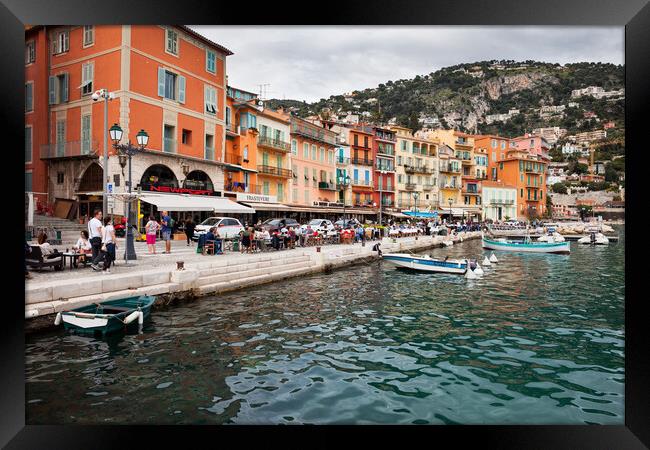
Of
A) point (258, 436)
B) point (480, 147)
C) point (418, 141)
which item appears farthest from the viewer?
point (480, 147)

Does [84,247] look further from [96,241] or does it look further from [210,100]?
[210,100]

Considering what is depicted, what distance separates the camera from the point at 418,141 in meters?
50.7

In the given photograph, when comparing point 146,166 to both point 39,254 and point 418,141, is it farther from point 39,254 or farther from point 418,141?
point 418,141

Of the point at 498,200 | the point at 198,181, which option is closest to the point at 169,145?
the point at 198,181

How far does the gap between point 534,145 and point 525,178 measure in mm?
12191

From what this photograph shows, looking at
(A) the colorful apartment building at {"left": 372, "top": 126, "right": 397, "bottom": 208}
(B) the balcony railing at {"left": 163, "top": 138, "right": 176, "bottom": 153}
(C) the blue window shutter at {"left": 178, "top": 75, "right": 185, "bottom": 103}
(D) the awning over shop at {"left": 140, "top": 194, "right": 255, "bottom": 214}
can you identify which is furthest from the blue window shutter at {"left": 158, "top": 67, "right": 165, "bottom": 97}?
(A) the colorful apartment building at {"left": 372, "top": 126, "right": 397, "bottom": 208}

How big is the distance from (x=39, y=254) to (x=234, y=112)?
19039 millimetres

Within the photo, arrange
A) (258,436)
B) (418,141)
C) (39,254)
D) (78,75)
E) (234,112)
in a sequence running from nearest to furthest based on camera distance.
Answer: (258,436) < (39,254) < (78,75) < (234,112) < (418,141)

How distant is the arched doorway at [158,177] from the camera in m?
18.5

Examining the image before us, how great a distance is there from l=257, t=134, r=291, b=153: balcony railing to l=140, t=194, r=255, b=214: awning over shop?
7989 millimetres

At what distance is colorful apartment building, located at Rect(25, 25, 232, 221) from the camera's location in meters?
17.5

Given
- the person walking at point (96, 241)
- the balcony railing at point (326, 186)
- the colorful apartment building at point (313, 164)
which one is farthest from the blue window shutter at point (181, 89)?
the balcony railing at point (326, 186)
